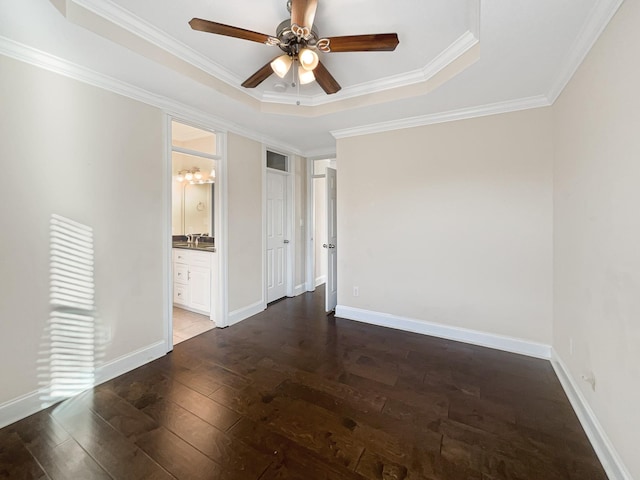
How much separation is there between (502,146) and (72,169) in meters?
3.81

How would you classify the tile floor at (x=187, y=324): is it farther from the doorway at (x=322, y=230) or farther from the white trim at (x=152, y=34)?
the white trim at (x=152, y=34)

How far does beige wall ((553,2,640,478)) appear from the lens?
1.28 m

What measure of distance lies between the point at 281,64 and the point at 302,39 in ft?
0.68

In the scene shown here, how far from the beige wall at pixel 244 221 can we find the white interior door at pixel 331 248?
0.98 metres

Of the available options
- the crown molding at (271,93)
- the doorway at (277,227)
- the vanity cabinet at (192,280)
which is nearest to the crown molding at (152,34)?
the crown molding at (271,93)

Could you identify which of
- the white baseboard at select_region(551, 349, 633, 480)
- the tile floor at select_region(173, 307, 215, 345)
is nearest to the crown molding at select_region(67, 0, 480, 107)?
the white baseboard at select_region(551, 349, 633, 480)

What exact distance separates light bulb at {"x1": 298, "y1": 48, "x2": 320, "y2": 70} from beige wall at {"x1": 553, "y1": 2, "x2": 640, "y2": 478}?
5.13 feet

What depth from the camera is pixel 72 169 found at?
2.05 m

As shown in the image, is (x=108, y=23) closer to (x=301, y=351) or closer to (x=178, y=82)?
(x=178, y=82)

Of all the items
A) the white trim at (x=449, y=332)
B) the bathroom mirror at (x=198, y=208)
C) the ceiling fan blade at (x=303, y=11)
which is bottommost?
the white trim at (x=449, y=332)

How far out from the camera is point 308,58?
1.71 m

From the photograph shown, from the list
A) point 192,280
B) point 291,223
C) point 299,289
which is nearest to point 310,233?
point 291,223

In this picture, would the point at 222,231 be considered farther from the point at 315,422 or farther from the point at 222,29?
the point at 315,422

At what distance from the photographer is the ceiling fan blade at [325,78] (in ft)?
6.38
